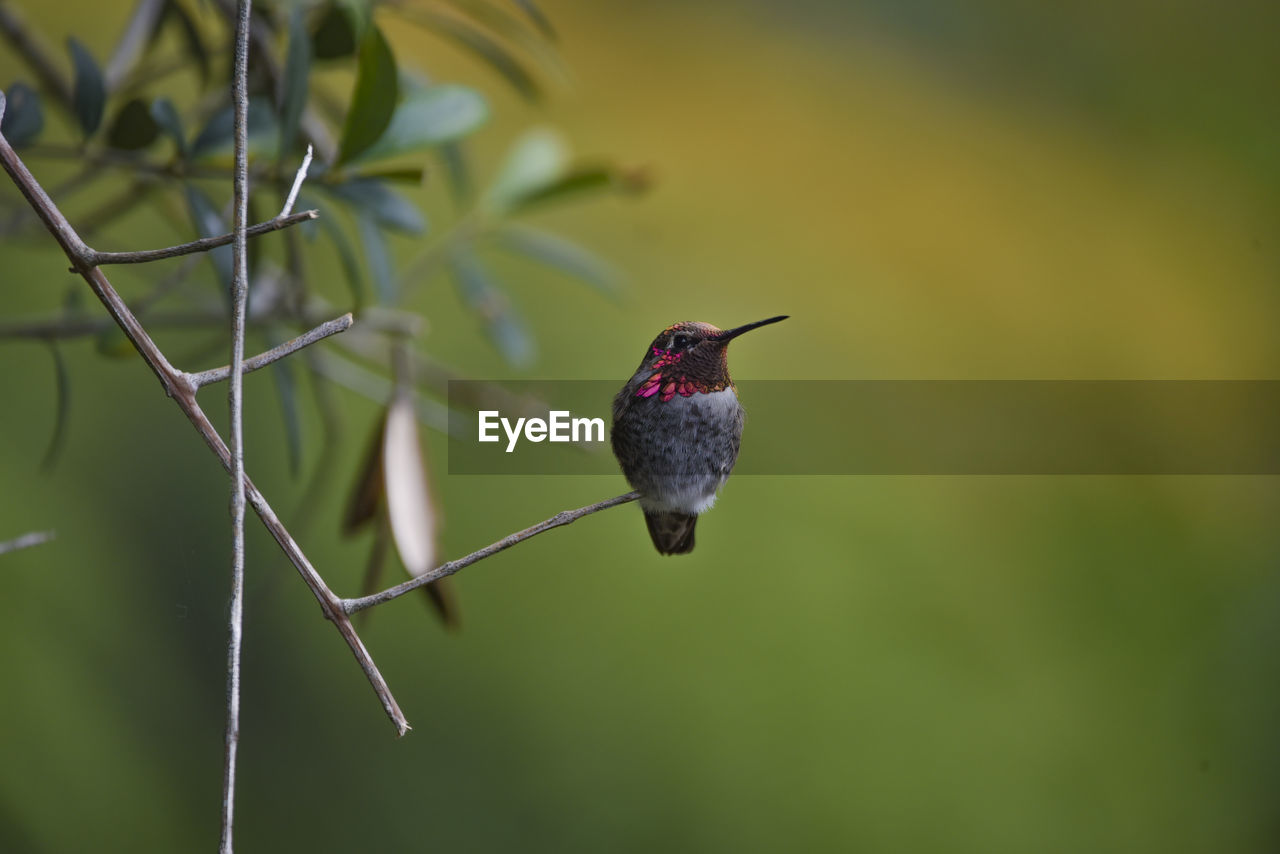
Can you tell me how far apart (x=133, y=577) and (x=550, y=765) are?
0.61 metres

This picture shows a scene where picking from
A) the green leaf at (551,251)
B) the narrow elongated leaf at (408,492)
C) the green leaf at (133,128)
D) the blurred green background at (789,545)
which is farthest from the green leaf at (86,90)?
the blurred green background at (789,545)

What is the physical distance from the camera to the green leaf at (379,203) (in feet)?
1.99

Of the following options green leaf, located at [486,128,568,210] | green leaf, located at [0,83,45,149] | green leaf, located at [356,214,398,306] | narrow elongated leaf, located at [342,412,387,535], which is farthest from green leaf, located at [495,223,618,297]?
green leaf, located at [0,83,45,149]

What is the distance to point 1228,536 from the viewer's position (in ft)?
5.34

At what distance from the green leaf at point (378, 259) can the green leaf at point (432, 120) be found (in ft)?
0.41

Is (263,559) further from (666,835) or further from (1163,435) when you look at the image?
(1163,435)

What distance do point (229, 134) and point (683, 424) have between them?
0.41m

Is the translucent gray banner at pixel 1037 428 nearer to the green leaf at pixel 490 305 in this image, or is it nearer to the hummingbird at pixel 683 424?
the green leaf at pixel 490 305

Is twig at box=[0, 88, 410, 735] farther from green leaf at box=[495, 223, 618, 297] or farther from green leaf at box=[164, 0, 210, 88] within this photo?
green leaf at box=[495, 223, 618, 297]

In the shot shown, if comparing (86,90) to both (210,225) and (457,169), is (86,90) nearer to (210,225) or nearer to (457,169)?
(210,225)

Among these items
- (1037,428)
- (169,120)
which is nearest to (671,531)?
(169,120)

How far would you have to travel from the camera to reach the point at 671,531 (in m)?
0.44

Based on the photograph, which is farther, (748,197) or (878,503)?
(748,197)

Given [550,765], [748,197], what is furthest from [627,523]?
[748,197]
